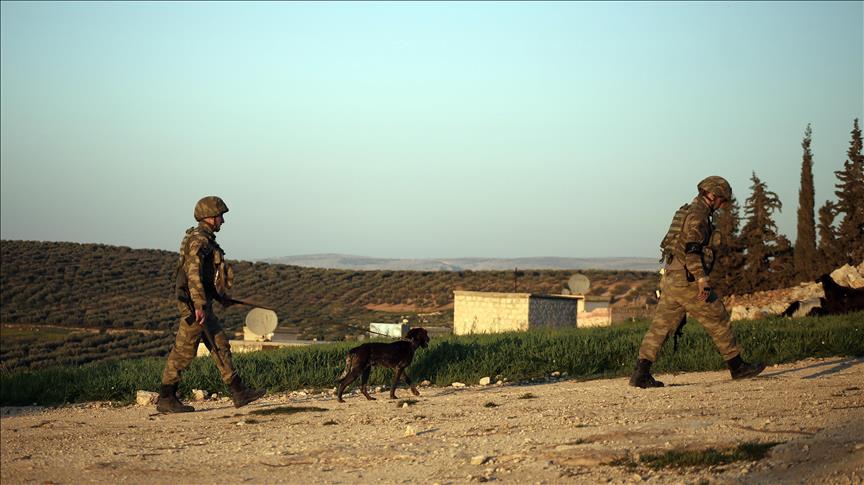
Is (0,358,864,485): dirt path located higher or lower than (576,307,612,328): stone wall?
higher

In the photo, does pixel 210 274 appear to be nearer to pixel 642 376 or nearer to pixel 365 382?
pixel 365 382

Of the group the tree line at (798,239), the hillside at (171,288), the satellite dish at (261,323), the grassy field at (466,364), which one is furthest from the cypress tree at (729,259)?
the grassy field at (466,364)

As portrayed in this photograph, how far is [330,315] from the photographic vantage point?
243ft

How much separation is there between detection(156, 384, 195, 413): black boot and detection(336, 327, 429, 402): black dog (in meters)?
1.77

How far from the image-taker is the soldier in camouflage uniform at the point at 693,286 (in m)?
11.4

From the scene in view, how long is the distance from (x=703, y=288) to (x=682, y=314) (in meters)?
0.51

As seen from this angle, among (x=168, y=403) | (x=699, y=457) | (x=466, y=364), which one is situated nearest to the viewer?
(x=699, y=457)

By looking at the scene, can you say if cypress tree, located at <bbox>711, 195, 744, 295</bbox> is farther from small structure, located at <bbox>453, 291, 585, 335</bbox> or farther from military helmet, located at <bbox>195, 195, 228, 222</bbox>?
military helmet, located at <bbox>195, 195, 228, 222</bbox>

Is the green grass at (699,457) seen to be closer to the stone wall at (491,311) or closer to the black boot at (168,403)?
the black boot at (168,403)

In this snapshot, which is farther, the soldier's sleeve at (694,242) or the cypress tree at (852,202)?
the cypress tree at (852,202)

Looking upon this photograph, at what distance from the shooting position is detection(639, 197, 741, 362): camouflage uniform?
11.4 metres

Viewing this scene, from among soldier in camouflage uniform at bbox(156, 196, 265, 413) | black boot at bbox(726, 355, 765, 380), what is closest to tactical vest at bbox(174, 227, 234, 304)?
soldier in camouflage uniform at bbox(156, 196, 265, 413)

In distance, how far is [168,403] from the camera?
1118cm

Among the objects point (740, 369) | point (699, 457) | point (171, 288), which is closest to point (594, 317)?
point (740, 369)
